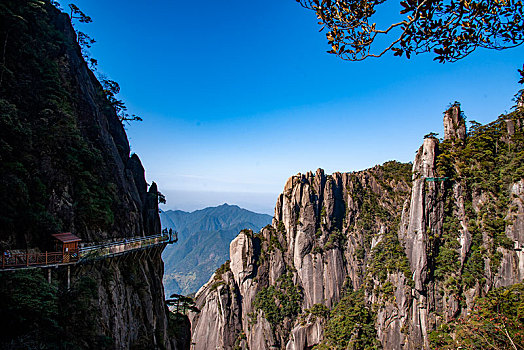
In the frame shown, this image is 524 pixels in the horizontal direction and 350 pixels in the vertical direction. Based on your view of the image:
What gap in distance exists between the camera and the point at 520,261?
3159 cm

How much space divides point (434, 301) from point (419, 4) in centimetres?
4372

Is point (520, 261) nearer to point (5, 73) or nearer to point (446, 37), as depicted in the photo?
point (446, 37)

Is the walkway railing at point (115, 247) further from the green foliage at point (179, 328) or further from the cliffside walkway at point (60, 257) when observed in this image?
the green foliage at point (179, 328)

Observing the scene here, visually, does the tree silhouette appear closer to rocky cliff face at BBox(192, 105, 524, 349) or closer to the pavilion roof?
the pavilion roof

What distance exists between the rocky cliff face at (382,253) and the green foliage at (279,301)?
0.21 meters

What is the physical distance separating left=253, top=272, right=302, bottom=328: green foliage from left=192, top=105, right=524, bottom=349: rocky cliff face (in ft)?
0.68

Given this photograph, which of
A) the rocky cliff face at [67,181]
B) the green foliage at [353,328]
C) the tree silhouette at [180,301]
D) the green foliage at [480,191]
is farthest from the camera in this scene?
the green foliage at [353,328]

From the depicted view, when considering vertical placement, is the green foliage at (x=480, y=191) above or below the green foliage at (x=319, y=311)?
above

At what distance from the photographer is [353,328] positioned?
42531mm

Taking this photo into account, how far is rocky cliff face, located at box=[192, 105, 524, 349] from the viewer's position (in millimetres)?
35125

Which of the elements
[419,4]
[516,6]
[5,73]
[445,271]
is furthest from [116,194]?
[445,271]

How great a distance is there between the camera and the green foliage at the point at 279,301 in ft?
176

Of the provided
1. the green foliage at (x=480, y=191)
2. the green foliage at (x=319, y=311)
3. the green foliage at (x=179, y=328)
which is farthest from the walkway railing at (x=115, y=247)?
the green foliage at (x=319, y=311)

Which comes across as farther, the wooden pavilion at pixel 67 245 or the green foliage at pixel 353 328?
the green foliage at pixel 353 328
